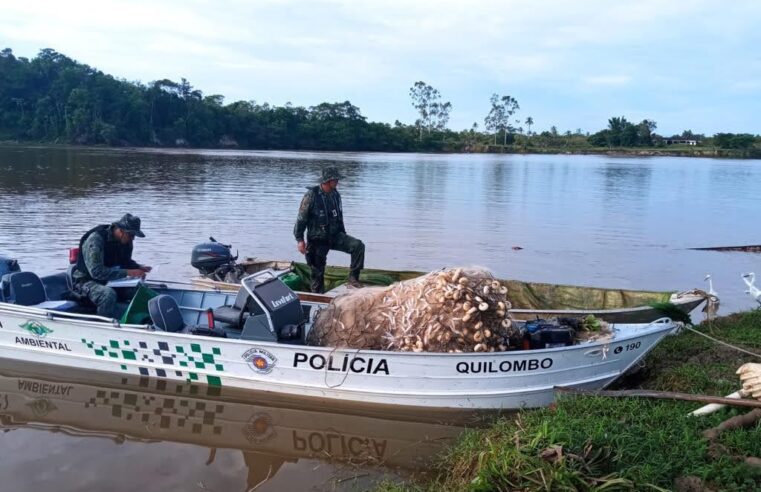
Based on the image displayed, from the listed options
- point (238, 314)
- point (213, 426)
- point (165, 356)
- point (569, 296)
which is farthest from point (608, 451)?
point (569, 296)

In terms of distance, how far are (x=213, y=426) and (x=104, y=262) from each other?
2.73 meters

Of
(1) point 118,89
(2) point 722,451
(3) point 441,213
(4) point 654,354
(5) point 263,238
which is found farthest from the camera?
(1) point 118,89

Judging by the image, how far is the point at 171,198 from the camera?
83.6ft

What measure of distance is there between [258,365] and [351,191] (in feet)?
80.1

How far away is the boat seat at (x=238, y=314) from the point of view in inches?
284

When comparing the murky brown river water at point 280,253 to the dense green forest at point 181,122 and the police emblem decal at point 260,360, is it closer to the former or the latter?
the police emblem decal at point 260,360

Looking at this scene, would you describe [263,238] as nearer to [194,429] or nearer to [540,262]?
[540,262]

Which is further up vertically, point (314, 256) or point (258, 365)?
point (314, 256)

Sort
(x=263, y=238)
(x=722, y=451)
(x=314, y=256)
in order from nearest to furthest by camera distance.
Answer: (x=722, y=451) → (x=314, y=256) → (x=263, y=238)

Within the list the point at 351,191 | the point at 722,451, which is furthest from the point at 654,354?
the point at 351,191

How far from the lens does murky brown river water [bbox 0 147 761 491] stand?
19.0 ft

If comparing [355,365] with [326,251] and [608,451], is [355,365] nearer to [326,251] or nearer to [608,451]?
[608,451]

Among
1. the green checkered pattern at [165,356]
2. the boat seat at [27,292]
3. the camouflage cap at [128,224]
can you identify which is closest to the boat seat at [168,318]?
the green checkered pattern at [165,356]

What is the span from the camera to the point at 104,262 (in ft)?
25.7
